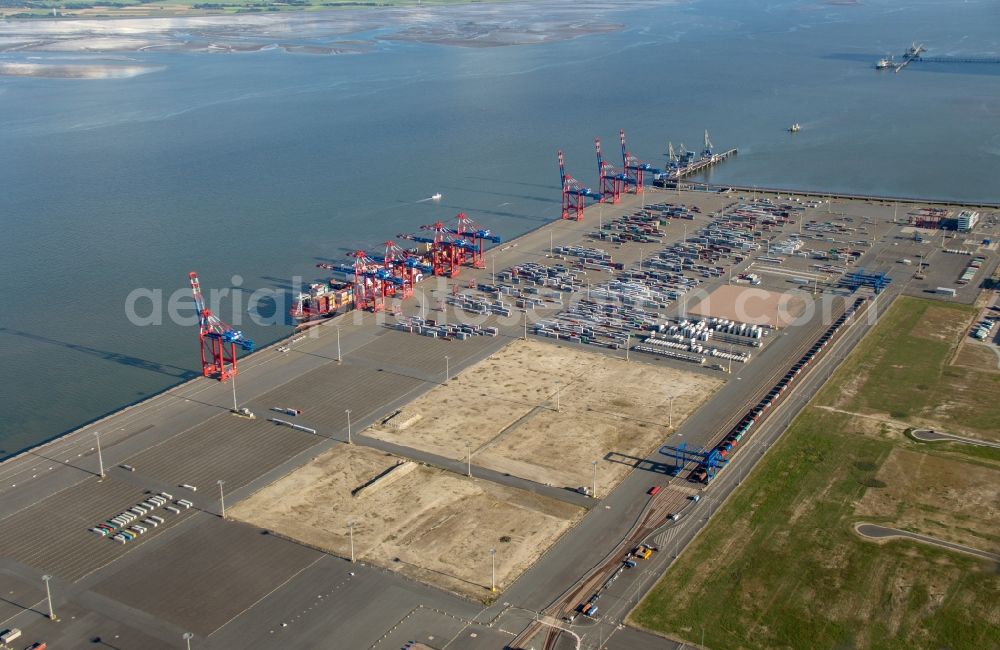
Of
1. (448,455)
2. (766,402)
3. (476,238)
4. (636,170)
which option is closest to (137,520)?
(448,455)

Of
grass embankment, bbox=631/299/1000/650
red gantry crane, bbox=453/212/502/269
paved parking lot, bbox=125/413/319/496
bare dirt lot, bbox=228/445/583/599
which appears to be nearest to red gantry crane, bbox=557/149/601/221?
red gantry crane, bbox=453/212/502/269

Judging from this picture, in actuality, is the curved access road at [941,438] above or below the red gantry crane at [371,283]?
below

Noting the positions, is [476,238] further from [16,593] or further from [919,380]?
[16,593]

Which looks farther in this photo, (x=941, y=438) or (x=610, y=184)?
(x=610, y=184)

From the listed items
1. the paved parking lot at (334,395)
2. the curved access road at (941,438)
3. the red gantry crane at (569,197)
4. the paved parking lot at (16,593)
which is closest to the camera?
the paved parking lot at (16,593)

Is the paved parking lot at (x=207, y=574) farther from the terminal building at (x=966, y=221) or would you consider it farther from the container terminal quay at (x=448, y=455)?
the terminal building at (x=966, y=221)

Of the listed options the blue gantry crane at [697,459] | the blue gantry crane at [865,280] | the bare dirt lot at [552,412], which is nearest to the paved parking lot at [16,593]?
→ the bare dirt lot at [552,412]
